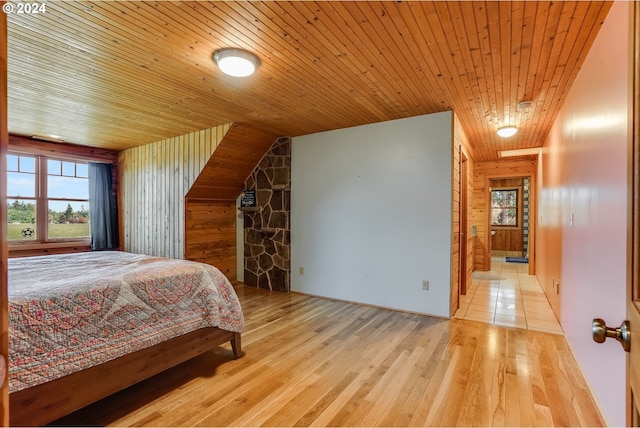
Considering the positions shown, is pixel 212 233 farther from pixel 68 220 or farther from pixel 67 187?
pixel 67 187

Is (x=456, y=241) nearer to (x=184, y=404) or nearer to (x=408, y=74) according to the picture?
(x=408, y=74)

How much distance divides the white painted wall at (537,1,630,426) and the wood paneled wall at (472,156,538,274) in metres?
3.67

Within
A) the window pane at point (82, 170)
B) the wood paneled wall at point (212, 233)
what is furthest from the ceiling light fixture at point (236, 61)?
the window pane at point (82, 170)

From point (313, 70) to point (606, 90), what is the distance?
194 centimetres

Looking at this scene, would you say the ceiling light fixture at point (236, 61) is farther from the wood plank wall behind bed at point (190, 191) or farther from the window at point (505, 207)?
the window at point (505, 207)

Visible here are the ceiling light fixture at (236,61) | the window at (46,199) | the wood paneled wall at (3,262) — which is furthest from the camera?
the window at (46,199)

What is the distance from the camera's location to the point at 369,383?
2168mm

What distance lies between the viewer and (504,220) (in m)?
9.11

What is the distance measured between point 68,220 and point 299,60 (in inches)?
198

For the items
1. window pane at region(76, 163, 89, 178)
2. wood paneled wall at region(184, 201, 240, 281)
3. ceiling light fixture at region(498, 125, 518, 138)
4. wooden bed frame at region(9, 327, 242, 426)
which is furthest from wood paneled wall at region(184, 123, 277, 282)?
ceiling light fixture at region(498, 125, 518, 138)

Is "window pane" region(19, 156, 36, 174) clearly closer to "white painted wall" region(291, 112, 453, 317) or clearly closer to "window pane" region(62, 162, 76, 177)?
"window pane" region(62, 162, 76, 177)

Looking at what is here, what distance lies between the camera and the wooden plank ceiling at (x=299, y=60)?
1794 millimetres

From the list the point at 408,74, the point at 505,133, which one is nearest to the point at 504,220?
the point at 505,133

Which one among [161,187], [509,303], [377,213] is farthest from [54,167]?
[509,303]
